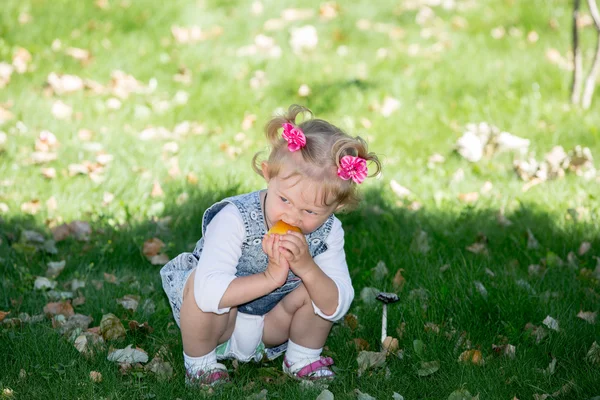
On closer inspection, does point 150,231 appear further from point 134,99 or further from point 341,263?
point 134,99

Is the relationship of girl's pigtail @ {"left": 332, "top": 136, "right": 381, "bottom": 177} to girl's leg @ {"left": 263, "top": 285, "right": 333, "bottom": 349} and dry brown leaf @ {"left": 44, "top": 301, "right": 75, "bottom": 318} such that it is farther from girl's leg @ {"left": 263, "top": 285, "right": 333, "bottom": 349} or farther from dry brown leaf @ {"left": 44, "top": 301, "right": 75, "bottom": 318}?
dry brown leaf @ {"left": 44, "top": 301, "right": 75, "bottom": 318}

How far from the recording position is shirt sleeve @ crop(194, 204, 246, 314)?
8.77 ft

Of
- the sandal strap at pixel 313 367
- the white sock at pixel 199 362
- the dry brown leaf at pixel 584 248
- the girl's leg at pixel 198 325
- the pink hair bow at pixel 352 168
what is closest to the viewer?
the pink hair bow at pixel 352 168

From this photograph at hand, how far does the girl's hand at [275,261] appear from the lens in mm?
2662

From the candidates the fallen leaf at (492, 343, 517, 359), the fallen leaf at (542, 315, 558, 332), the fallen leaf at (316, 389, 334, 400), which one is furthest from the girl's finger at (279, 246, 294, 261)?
the fallen leaf at (542, 315, 558, 332)

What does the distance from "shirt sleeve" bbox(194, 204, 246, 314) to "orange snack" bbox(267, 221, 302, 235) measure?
0.17m

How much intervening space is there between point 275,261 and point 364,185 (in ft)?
6.87

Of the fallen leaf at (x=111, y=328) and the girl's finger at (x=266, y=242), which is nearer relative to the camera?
the girl's finger at (x=266, y=242)

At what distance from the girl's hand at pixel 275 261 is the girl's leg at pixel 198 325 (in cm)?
28

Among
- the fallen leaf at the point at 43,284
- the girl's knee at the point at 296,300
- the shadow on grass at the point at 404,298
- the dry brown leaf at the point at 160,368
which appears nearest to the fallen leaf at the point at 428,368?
the shadow on grass at the point at 404,298

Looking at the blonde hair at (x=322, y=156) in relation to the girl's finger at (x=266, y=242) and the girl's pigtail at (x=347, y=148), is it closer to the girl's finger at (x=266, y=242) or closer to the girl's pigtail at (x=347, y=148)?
the girl's pigtail at (x=347, y=148)

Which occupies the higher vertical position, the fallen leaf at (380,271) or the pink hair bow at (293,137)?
the pink hair bow at (293,137)

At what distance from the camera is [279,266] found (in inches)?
106

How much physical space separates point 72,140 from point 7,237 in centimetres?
133
